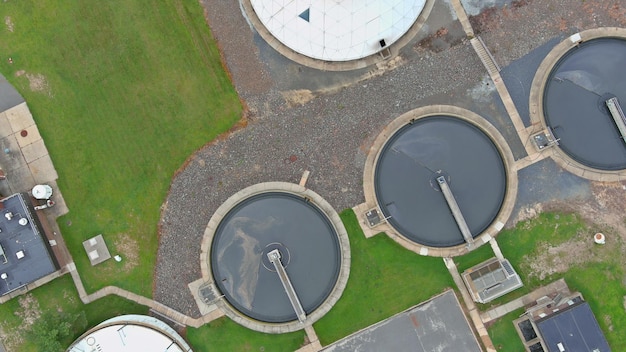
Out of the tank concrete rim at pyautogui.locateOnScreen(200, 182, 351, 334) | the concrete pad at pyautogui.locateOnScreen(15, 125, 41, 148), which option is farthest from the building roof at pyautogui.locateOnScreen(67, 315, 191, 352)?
the concrete pad at pyautogui.locateOnScreen(15, 125, 41, 148)

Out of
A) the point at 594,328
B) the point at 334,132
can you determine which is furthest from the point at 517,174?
the point at 334,132

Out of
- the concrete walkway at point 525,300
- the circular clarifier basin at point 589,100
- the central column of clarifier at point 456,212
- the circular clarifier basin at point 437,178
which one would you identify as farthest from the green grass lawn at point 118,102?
the concrete walkway at point 525,300

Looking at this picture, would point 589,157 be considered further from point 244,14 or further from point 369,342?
point 244,14

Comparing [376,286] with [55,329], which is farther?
[376,286]

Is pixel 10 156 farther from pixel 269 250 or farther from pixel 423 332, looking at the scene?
pixel 423 332

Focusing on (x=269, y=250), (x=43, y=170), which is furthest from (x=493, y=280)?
(x=43, y=170)

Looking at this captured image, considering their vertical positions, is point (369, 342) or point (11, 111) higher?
point (11, 111)
